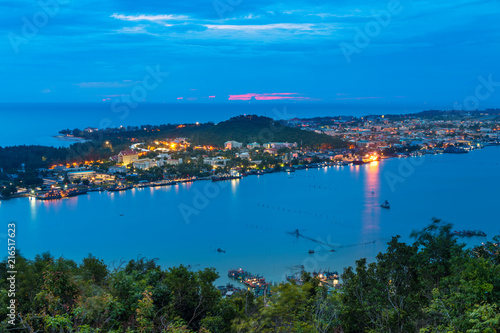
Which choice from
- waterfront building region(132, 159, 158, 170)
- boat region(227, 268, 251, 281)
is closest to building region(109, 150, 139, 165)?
waterfront building region(132, 159, 158, 170)

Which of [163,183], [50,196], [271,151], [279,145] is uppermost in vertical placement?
[279,145]

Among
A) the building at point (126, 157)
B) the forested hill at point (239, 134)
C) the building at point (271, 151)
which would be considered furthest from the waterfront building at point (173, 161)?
the forested hill at point (239, 134)

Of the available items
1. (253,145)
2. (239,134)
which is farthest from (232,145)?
(239,134)

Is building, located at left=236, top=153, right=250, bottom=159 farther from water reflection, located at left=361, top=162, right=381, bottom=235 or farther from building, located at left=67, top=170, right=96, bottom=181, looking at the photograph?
building, located at left=67, top=170, right=96, bottom=181

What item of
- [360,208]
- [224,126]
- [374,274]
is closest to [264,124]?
[224,126]

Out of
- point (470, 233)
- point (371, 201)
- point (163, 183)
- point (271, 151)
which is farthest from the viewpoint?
point (271, 151)

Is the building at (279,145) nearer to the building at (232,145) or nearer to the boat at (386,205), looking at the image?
the building at (232,145)

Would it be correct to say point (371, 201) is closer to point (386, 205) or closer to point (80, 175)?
point (386, 205)
